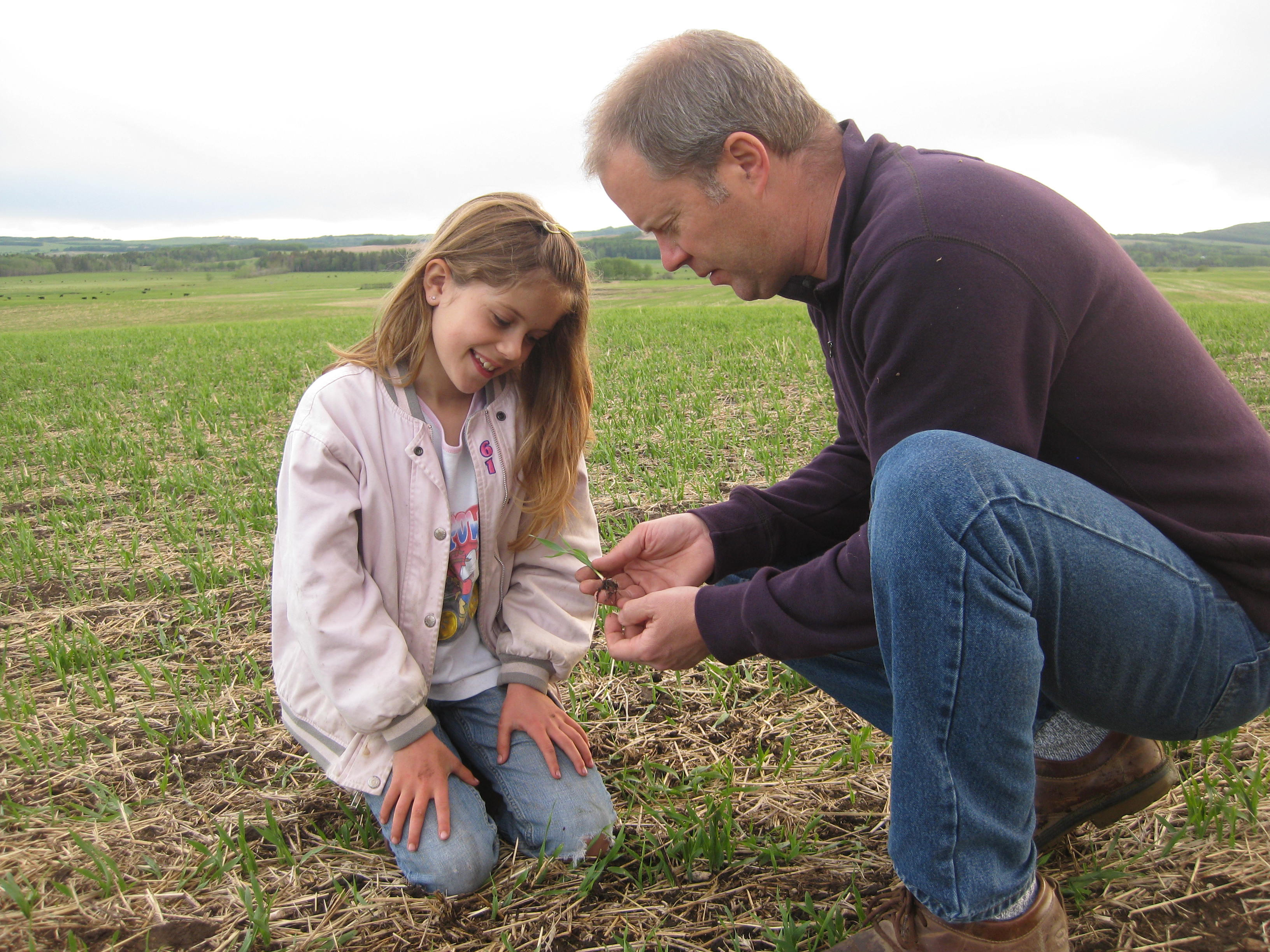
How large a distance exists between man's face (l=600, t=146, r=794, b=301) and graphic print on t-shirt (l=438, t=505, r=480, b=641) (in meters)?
0.84

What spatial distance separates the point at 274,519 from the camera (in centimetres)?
424

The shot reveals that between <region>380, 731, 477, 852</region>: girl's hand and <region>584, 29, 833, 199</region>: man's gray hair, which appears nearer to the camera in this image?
<region>584, 29, 833, 199</region>: man's gray hair

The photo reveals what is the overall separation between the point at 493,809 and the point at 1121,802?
1.41m

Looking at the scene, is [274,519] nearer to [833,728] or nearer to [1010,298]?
[833,728]

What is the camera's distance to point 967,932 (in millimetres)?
1313

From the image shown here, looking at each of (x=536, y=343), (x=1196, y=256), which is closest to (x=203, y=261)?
(x=1196, y=256)

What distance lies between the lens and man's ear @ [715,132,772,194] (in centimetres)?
171

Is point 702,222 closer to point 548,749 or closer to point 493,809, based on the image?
point 548,749

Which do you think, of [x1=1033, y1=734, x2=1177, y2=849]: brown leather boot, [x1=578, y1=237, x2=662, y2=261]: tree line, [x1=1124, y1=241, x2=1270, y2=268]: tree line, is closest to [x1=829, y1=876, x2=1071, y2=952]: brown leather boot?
[x1=1033, y1=734, x2=1177, y2=849]: brown leather boot

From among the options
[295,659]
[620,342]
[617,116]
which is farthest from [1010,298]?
[620,342]

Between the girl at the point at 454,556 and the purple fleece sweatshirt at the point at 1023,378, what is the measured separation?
29.5 inches

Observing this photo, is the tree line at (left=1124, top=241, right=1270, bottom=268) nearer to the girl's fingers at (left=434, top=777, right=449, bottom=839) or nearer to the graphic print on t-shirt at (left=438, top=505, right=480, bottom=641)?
the graphic print on t-shirt at (left=438, top=505, right=480, bottom=641)

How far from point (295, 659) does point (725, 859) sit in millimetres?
1095

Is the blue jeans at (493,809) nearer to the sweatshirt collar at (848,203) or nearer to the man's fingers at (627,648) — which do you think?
the man's fingers at (627,648)
